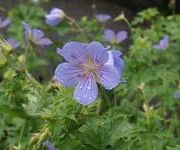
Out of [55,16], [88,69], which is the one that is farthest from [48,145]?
[55,16]

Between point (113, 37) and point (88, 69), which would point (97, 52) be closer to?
point (88, 69)

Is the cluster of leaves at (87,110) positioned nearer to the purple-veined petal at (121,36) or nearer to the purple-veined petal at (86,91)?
the purple-veined petal at (86,91)

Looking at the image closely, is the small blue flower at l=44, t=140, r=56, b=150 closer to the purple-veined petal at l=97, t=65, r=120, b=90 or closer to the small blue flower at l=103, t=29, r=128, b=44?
the purple-veined petal at l=97, t=65, r=120, b=90

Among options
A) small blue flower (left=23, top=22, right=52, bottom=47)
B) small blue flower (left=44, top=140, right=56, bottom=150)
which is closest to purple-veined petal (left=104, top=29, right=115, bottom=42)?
small blue flower (left=23, top=22, right=52, bottom=47)

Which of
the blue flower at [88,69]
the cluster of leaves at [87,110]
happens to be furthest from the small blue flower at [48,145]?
the blue flower at [88,69]

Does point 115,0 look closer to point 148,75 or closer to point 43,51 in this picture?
point 43,51
